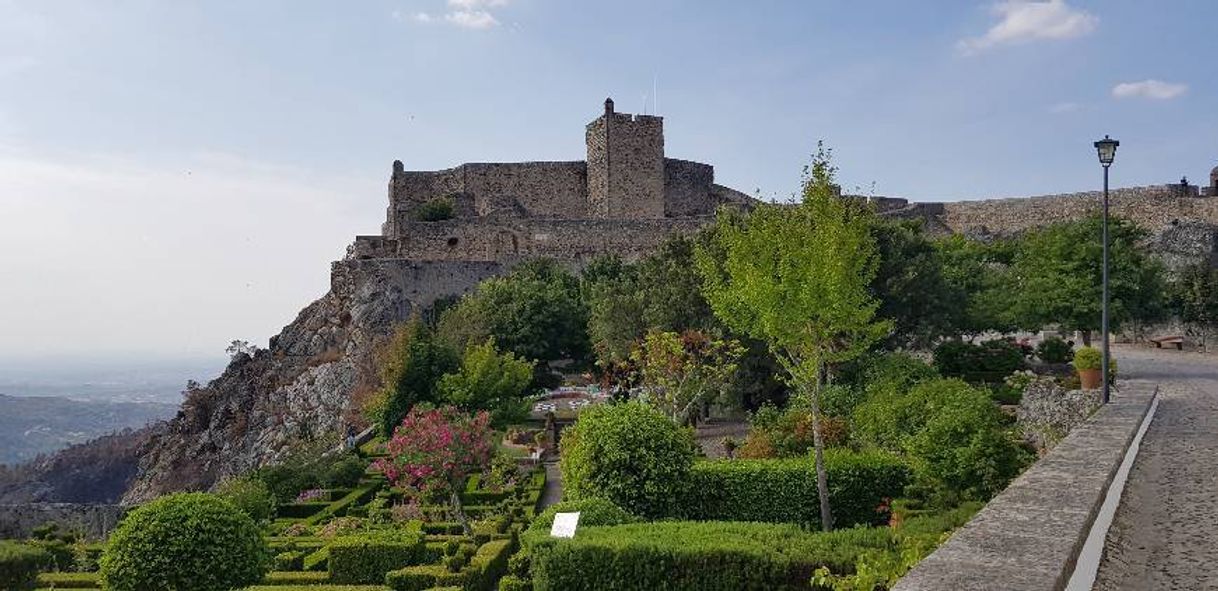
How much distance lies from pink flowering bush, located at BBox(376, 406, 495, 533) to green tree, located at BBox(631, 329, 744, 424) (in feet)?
15.5

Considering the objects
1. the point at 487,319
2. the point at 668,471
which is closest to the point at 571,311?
the point at 487,319

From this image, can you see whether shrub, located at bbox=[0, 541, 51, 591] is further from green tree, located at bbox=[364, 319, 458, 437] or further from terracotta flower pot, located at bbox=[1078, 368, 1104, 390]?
terracotta flower pot, located at bbox=[1078, 368, 1104, 390]

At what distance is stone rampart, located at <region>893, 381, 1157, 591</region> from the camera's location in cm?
458

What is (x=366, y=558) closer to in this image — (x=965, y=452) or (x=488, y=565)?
(x=488, y=565)

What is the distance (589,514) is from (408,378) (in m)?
14.1

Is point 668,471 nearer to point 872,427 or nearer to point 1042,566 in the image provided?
point 872,427

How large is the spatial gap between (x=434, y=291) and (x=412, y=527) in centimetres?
2488

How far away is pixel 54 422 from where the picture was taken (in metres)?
→ 102

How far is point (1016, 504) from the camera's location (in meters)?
6.49

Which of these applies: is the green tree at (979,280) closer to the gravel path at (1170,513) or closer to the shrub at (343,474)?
the gravel path at (1170,513)

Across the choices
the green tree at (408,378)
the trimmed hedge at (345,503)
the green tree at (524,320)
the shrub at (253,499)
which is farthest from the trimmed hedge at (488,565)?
the green tree at (524,320)

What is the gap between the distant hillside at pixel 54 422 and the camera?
90312 mm

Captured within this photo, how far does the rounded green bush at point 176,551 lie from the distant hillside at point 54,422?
8099cm

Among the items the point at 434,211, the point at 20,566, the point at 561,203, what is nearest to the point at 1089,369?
the point at 20,566
